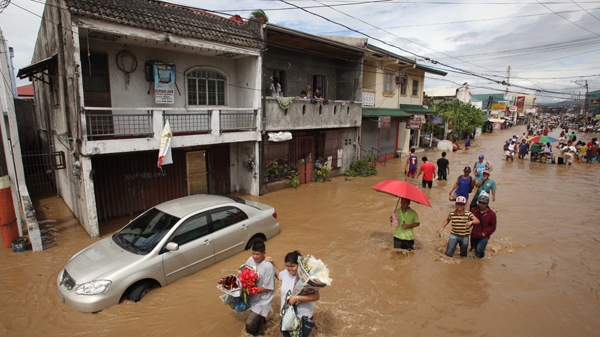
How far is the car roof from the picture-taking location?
6.29 meters

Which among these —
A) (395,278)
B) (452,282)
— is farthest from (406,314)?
(452,282)

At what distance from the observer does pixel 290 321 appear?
3.76 m

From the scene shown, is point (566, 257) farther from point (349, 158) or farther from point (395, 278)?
point (349, 158)

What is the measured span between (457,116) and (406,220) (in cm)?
2983

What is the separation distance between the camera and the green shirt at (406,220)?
23.1ft

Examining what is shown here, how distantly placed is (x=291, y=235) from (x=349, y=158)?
9.39 m

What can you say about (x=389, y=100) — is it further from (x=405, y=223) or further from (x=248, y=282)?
(x=248, y=282)

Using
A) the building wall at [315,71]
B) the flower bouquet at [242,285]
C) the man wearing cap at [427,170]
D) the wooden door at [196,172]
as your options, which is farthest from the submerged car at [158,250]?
the building wall at [315,71]

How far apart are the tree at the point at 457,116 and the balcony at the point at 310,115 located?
19596mm

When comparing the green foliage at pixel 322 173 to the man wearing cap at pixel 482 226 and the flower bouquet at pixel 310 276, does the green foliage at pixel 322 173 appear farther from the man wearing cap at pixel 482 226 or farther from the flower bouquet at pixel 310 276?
the flower bouquet at pixel 310 276

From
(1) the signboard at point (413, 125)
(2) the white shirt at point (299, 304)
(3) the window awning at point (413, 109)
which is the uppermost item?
(3) the window awning at point (413, 109)

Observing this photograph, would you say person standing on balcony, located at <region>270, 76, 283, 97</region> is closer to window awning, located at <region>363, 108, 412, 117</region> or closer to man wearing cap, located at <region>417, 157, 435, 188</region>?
window awning, located at <region>363, 108, 412, 117</region>

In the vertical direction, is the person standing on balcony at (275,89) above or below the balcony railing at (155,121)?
above

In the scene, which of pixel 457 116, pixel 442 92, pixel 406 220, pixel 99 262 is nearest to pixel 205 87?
pixel 99 262
